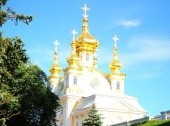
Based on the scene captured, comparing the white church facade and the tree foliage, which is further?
the white church facade

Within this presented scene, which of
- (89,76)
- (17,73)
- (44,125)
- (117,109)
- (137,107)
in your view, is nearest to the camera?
(17,73)

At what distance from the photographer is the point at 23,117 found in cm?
4134

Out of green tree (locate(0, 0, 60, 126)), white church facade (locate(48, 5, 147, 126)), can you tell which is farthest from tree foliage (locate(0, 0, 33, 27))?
white church facade (locate(48, 5, 147, 126))

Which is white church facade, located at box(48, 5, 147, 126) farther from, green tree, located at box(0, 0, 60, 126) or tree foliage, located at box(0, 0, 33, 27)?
tree foliage, located at box(0, 0, 33, 27)

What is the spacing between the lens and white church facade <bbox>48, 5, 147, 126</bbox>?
7039cm

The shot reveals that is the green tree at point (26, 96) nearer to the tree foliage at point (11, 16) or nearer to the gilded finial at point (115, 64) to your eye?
the tree foliage at point (11, 16)

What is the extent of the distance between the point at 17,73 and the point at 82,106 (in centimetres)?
3294

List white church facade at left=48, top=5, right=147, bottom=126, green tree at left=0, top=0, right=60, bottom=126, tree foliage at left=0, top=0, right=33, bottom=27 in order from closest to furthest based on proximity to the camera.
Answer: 1. tree foliage at left=0, top=0, right=33, bottom=27
2. green tree at left=0, top=0, right=60, bottom=126
3. white church facade at left=48, top=5, right=147, bottom=126

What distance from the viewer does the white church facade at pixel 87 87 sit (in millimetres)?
70387

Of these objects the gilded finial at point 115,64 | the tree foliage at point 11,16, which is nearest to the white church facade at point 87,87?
the gilded finial at point 115,64

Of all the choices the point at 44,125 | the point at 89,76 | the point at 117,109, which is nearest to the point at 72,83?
the point at 89,76

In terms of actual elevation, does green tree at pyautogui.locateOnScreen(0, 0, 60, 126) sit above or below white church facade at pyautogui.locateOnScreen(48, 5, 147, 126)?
below

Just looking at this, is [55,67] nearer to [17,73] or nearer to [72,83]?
[72,83]

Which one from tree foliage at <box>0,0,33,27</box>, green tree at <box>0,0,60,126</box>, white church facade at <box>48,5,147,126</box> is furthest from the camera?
white church facade at <box>48,5,147,126</box>
